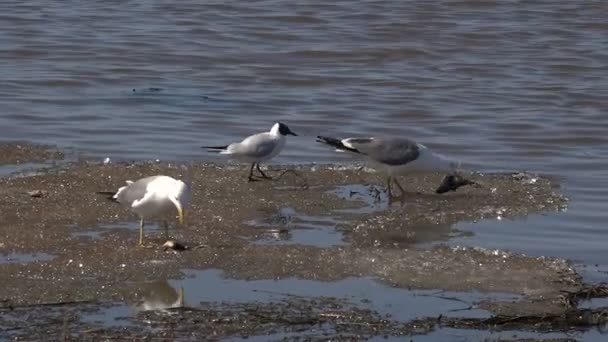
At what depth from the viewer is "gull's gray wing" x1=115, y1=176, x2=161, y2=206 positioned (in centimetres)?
944

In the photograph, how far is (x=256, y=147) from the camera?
11.8 meters

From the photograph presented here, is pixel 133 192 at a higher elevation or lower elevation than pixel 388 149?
higher

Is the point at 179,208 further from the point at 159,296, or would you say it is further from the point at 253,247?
the point at 159,296

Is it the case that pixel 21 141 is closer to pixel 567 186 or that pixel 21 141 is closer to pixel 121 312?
pixel 567 186

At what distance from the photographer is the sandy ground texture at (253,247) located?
771 cm

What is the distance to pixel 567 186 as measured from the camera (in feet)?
39.8

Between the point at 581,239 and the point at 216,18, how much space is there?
14651mm

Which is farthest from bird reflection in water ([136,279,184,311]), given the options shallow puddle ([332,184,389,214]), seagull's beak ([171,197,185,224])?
shallow puddle ([332,184,389,214])

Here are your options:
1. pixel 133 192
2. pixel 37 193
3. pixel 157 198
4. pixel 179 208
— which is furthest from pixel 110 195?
pixel 179 208

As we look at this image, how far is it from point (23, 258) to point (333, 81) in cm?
983

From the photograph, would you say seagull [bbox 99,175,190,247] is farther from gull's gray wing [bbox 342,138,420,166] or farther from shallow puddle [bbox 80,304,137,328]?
gull's gray wing [bbox 342,138,420,166]

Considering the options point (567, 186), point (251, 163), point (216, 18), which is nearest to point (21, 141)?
point (251, 163)

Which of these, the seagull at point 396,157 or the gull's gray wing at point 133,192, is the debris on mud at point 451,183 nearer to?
the seagull at point 396,157

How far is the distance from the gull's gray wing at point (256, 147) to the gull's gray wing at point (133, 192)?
2.18m
